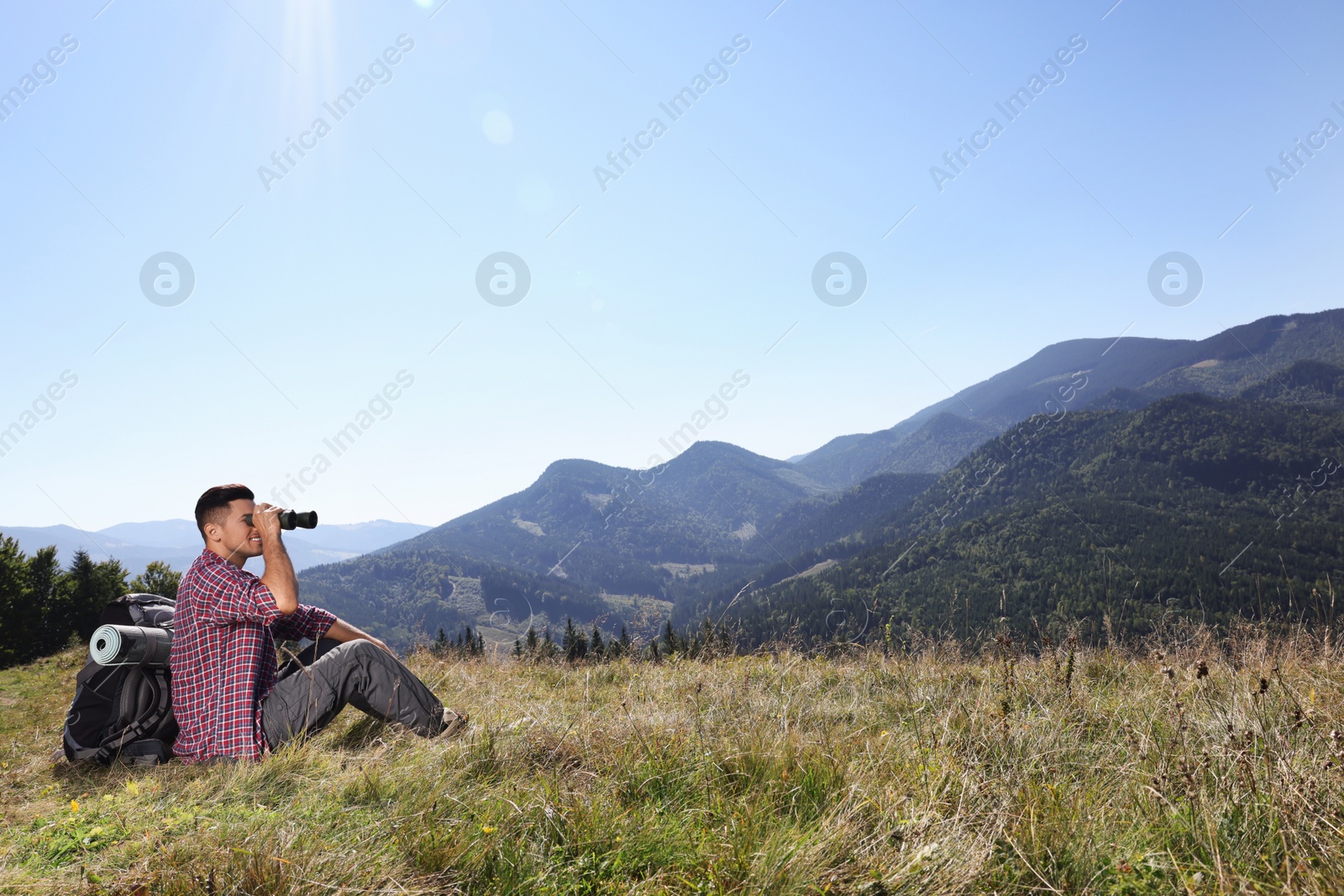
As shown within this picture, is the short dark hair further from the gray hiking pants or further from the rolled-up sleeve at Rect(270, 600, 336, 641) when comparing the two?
the gray hiking pants

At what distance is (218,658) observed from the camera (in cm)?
420

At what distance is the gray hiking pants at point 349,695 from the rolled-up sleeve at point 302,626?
29.1 inches

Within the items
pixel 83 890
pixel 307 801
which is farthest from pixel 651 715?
pixel 83 890

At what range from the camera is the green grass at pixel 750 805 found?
88.6 inches

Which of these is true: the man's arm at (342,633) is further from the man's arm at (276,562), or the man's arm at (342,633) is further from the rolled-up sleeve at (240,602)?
the rolled-up sleeve at (240,602)

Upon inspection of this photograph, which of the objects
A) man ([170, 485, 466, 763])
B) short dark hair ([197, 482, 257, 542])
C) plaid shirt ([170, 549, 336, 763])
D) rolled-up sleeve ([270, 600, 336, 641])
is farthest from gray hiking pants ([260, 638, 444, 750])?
short dark hair ([197, 482, 257, 542])

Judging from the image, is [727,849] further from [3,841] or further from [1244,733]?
[3,841]

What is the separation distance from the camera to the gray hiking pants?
4160 millimetres

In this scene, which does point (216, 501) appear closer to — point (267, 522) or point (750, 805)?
point (267, 522)

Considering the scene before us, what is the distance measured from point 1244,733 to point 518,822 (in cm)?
362

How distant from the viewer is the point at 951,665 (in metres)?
6.50

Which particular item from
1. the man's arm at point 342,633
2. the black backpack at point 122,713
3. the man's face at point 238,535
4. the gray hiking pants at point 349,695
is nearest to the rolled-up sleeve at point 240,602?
the man's face at point 238,535

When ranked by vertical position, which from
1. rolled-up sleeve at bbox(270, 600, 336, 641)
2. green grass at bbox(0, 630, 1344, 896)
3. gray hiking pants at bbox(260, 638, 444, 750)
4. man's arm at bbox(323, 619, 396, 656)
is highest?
rolled-up sleeve at bbox(270, 600, 336, 641)

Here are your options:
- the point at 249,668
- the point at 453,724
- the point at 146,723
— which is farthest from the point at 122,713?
Answer: the point at 453,724
